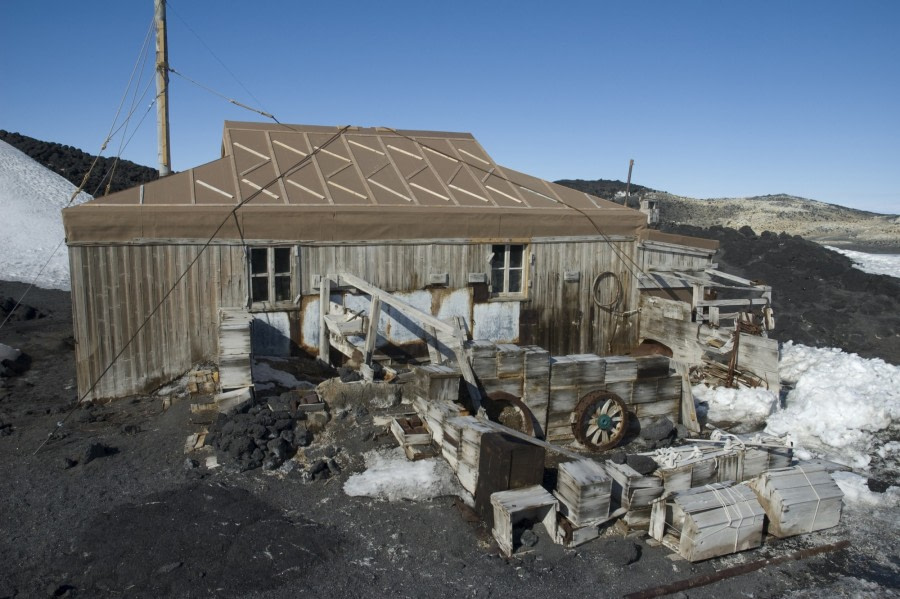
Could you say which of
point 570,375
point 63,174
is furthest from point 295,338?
point 63,174

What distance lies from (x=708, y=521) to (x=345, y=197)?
28.9 ft

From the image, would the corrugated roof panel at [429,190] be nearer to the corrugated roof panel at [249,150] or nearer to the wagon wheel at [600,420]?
the corrugated roof panel at [249,150]

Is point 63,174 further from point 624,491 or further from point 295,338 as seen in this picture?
point 624,491

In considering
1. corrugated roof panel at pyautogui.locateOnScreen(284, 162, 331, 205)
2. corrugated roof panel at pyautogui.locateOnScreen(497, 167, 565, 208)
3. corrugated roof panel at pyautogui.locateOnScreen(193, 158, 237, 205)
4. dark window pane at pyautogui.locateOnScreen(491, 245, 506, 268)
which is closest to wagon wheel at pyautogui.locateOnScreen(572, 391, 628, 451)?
dark window pane at pyautogui.locateOnScreen(491, 245, 506, 268)

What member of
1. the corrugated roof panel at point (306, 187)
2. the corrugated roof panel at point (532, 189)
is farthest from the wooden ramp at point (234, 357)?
the corrugated roof panel at point (532, 189)

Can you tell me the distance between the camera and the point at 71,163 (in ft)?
134

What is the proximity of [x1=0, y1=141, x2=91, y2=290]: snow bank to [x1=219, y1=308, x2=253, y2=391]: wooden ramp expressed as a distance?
57.4ft

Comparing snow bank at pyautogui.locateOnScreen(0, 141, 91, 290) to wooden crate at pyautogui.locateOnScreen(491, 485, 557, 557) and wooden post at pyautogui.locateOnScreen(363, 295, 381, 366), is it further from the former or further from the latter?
wooden crate at pyautogui.locateOnScreen(491, 485, 557, 557)

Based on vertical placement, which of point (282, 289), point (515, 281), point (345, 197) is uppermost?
point (345, 197)

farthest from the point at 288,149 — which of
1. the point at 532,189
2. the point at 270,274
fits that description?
the point at 532,189

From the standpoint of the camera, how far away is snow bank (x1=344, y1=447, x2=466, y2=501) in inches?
304

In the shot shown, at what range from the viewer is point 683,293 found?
15234 millimetres

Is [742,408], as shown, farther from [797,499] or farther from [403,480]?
[403,480]

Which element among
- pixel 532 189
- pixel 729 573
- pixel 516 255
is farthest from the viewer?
pixel 532 189
